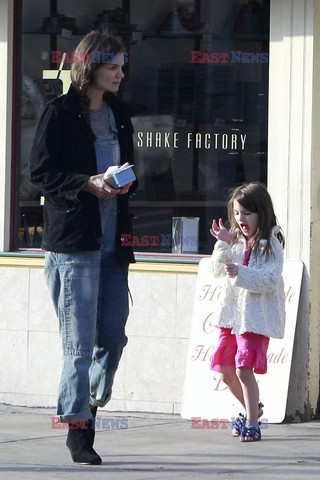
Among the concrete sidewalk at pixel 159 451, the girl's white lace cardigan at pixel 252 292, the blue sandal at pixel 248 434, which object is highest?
the girl's white lace cardigan at pixel 252 292

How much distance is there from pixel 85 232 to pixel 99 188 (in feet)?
0.74

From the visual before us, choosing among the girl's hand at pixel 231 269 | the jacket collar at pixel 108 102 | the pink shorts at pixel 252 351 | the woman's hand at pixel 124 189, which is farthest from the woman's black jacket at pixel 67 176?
the pink shorts at pixel 252 351

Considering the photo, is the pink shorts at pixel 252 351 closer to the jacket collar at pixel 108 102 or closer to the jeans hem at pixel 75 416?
the jeans hem at pixel 75 416

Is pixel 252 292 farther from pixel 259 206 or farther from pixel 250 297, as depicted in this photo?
pixel 259 206

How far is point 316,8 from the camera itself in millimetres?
6676

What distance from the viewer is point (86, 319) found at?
5164 millimetres

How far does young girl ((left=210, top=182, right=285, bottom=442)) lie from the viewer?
5863 millimetres

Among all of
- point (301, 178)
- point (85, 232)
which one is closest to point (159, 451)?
point (85, 232)

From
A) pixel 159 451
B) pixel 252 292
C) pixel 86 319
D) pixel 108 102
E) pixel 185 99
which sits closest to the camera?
pixel 86 319

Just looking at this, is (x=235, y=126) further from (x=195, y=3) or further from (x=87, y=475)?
(x=87, y=475)

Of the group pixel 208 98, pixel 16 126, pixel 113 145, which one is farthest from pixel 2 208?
pixel 113 145

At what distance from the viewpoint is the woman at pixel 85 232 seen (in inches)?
203

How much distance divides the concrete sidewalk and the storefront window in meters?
1.27

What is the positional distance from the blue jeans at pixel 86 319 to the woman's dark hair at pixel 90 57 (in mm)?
820
